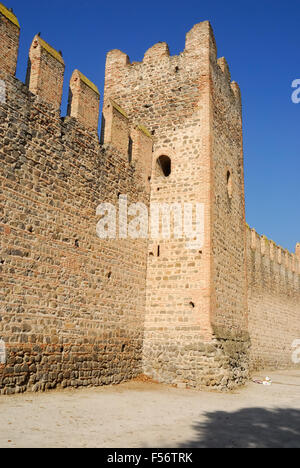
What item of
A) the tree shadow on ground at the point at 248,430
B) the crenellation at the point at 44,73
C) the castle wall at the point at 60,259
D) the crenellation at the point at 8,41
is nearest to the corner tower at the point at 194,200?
the castle wall at the point at 60,259

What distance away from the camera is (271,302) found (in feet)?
62.1

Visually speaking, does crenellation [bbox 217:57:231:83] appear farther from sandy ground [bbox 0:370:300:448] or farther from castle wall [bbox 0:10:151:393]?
sandy ground [bbox 0:370:300:448]

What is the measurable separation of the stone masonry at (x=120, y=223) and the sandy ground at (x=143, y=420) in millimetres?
950

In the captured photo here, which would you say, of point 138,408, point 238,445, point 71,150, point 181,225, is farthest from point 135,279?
point 238,445

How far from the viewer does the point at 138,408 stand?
6785mm

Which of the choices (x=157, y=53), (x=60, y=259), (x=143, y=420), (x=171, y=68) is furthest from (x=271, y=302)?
(x=143, y=420)

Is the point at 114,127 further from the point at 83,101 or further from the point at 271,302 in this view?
the point at 271,302

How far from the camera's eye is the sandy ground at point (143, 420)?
181 inches

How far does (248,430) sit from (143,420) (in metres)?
1.38

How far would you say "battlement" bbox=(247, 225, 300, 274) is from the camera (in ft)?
60.5

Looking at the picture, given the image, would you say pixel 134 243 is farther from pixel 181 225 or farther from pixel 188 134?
pixel 188 134

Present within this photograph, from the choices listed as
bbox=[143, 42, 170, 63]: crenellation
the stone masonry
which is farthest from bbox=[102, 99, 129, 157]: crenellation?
bbox=[143, 42, 170, 63]: crenellation

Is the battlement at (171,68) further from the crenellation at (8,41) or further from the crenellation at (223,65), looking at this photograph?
the crenellation at (8,41)
